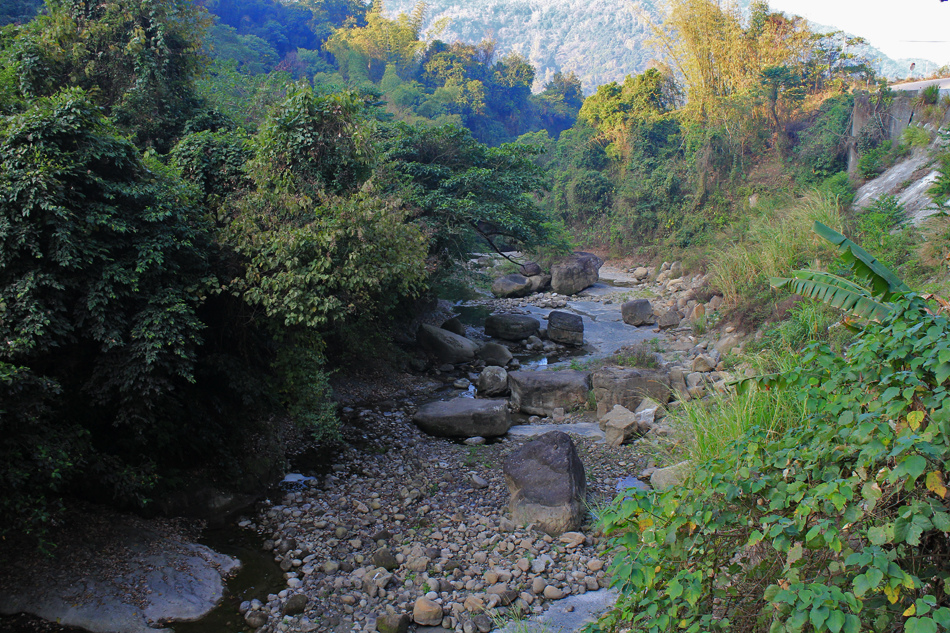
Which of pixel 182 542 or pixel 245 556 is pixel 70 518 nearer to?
pixel 182 542

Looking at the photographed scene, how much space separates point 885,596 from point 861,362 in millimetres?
1044

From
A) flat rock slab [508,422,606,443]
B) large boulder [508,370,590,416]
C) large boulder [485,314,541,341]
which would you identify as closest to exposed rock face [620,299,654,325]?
large boulder [485,314,541,341]

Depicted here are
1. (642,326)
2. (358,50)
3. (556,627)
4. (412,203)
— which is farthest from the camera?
(358,50)

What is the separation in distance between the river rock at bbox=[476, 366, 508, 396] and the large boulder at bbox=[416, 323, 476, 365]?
188cm

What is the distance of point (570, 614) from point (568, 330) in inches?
420

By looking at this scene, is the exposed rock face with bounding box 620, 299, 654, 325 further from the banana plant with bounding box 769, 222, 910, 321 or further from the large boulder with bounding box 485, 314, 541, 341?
the banana plant with bounding box 769, 222, 910, 321

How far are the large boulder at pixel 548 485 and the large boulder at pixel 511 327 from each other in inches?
342

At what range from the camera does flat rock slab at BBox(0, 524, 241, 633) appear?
193 inches

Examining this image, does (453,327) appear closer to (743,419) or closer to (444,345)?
(444,345)

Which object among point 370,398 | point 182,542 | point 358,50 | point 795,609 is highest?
point 358,50

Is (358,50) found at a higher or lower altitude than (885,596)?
higher

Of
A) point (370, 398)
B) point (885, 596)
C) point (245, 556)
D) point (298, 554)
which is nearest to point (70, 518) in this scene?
point (245, 556)

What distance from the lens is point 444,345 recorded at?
13.8 meters

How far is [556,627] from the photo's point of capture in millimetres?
4879
